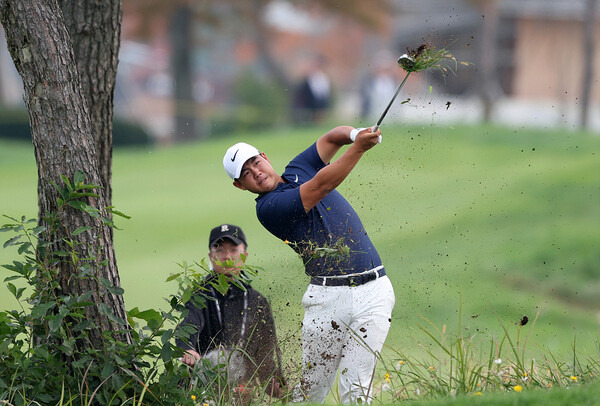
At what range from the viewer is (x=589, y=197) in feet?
52.4

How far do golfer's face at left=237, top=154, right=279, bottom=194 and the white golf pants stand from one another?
23.8 inches

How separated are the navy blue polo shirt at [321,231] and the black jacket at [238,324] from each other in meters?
A: 0.49

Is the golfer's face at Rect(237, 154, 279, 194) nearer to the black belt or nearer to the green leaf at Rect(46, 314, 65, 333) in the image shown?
the black belt

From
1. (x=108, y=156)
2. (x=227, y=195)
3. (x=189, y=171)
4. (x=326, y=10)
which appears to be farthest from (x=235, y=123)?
(x=108, y=156)

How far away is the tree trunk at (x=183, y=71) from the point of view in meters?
30.2

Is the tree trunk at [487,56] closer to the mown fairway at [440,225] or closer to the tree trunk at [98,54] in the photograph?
the mown fairway at [440,225]

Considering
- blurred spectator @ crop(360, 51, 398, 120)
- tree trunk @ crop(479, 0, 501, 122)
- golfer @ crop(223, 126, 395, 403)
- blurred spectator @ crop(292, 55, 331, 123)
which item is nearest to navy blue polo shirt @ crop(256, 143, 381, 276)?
golfer @ crop(223, 126, 395, 403)

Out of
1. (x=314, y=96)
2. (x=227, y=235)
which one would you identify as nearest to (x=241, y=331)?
(x=227, y=235)

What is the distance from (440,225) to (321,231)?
10289mm

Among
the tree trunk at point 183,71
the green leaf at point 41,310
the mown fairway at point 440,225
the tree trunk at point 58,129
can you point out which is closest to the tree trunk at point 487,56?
the mown fairway at point 440,225

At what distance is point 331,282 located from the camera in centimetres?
496

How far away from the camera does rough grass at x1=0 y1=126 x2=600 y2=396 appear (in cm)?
991

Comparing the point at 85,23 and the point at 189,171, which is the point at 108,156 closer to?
the point at 85,23

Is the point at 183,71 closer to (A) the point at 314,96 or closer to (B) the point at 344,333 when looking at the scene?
(A) the point at 314,96
